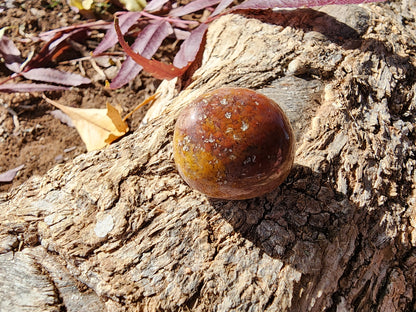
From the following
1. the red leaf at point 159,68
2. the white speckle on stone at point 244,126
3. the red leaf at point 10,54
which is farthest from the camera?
the red leaf at point 10,54

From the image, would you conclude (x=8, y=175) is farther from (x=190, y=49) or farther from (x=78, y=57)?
(x=190, y=49)

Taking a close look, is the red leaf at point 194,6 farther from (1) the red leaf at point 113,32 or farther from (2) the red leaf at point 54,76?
(2) the red leaf at point 54,76

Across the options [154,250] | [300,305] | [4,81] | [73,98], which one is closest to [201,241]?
[154,250]

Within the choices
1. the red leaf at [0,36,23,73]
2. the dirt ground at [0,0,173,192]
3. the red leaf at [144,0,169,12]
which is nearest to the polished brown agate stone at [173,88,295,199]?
the dirt ground at [0,0,173,192]

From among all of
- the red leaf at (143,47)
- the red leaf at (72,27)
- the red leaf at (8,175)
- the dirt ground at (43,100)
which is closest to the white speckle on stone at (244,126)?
the red leaf at (143,47)

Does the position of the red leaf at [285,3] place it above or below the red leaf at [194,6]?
above

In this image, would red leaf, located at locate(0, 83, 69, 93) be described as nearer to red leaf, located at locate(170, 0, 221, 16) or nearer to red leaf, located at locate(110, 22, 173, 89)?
red leaf, located at locate(110, 22, 173, 89)

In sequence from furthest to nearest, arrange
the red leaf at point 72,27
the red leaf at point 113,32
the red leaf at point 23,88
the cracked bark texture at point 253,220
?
the red leaf at point 72,27
the red leaf at point 23,88
the red leaf at point 113,32
the cracked bark texture at point 253,220
